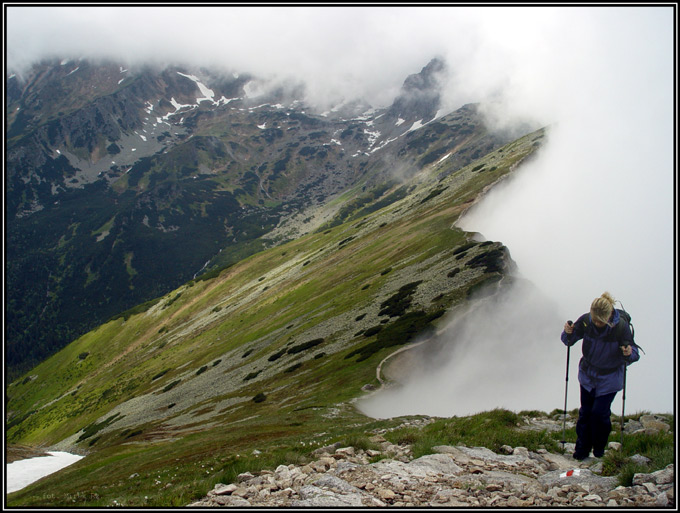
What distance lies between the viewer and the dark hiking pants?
40.6ft

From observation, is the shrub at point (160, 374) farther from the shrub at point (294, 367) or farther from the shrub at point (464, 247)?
the shrub at point (464, 247)

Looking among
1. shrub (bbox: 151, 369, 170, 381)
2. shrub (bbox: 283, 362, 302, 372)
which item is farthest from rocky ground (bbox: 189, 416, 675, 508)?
shrub (bbox: 151, 369, 170, 381)

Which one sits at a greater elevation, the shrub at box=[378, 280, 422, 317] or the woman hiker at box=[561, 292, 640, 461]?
the woman hiker at box=[561, 292, 640, 461]

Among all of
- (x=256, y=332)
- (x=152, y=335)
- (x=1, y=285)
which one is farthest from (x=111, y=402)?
(x=1, y=285)

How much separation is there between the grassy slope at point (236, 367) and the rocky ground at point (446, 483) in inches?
63.7

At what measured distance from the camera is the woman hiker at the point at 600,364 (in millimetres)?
12109

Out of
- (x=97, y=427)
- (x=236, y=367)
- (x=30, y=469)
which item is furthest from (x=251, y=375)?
(x=97, y=427)

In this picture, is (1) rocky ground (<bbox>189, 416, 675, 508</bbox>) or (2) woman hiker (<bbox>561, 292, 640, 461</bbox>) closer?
(1) rocky ground (<bbox>189, 416, 675, 508</bbox>)

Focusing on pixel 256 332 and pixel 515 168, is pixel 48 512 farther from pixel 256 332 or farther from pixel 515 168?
pixel 515 168

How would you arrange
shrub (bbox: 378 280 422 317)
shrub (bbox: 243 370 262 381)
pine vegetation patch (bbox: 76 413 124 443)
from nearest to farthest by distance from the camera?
shrub (bbox: 378 280 422 317) → shrub (bbox: 243 370 262 381) → pine vegetation patch (bbox: 76 413 124 443)

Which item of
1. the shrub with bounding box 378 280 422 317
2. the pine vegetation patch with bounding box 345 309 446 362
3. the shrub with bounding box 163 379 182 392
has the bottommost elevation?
the shrub with bounding box 163 379 182 392

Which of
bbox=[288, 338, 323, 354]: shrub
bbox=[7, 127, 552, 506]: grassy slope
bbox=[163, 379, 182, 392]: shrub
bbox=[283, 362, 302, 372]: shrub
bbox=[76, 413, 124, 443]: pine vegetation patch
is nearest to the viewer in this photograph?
bbox=[7, 127, 552, 506]: grassy slope

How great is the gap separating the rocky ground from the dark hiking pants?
35 cm

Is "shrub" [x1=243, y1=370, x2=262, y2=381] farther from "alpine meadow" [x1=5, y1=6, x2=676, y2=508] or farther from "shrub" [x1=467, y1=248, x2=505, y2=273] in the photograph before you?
"shrub" [x1=467, y1=248, x2=505, y2=273]
